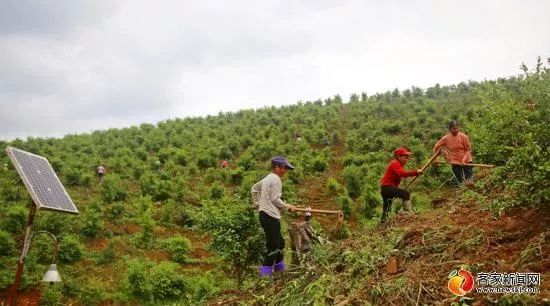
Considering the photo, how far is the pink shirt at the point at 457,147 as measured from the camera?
814 cm

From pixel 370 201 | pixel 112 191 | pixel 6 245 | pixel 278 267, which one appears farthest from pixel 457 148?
pixel 112 191

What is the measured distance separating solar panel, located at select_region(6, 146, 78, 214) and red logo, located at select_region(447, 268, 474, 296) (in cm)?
393

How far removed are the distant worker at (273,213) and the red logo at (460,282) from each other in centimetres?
235

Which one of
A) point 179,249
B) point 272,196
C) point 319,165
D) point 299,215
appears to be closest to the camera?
point 272,196

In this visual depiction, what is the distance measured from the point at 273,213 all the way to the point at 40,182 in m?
2.81

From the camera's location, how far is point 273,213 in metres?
6.10

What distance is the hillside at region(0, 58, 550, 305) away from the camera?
472cm

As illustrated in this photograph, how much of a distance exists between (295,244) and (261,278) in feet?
2.21

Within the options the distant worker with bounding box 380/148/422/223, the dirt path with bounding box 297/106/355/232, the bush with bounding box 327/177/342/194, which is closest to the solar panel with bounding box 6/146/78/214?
the distant worker with bounding box 380/148/422/223

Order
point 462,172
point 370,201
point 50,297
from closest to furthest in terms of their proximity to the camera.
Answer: point 462,172, point 50,297, point 370,201

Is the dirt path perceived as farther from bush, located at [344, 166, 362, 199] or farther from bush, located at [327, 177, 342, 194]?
bush, located at [344, 166, 362, 199]

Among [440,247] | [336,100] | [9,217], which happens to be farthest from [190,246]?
[336,100]

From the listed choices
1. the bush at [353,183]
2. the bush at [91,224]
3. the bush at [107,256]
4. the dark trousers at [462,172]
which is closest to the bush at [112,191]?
the bush at [91,224]

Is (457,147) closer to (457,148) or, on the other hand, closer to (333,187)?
(457,148)
